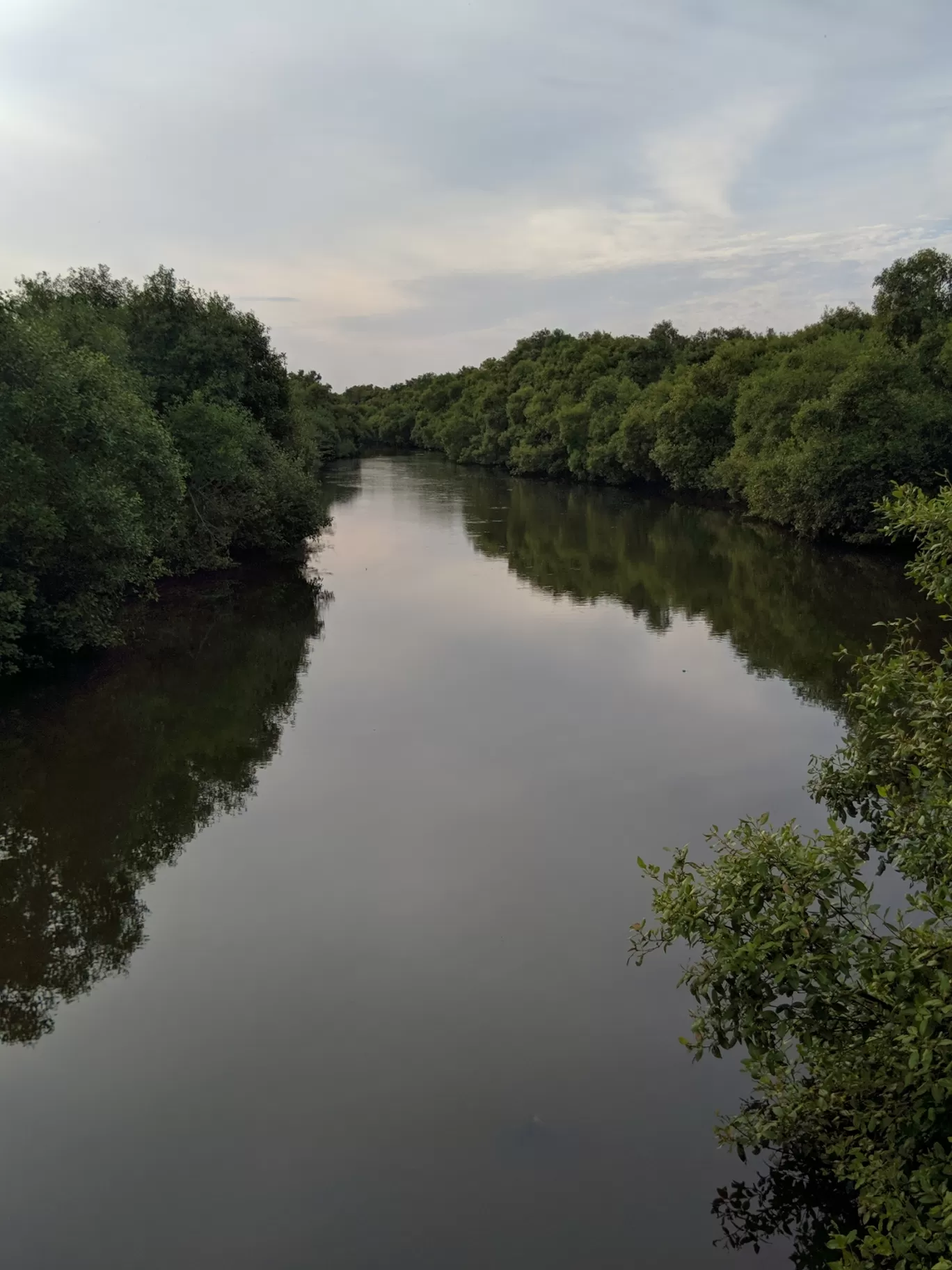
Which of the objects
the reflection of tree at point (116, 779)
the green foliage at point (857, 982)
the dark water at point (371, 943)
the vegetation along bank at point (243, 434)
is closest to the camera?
the green foliage at point (857, 982)

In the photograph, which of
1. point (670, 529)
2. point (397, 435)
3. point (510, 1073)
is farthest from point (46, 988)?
point (397, 435)

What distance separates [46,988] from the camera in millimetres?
8984

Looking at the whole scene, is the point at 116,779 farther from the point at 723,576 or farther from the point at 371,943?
the point at 723,576

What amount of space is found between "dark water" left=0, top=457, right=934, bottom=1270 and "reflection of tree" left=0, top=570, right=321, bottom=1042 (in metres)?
0.06

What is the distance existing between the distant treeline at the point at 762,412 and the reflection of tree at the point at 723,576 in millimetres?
2174

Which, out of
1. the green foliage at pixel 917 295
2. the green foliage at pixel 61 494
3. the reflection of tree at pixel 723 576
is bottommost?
the reflection of tree at pixel 723 576

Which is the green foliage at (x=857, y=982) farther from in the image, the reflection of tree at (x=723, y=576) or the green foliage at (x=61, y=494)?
the green foliage at (x=61, y=494)

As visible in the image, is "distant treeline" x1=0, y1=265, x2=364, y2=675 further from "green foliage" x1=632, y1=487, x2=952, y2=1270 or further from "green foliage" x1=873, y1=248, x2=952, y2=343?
"green foliage" x1=873, y1=248, x2=952, y2=343

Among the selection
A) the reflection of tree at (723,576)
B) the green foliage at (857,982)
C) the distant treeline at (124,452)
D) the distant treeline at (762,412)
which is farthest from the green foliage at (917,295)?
the green foliage at (857,982)

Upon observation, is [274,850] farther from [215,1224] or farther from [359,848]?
[215,1224]

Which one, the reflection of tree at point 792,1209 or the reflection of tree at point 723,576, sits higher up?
the reflection of tree at point 723,576

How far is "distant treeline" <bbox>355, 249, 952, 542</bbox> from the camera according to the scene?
32688 millimetres

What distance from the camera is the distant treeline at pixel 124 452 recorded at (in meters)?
16.9

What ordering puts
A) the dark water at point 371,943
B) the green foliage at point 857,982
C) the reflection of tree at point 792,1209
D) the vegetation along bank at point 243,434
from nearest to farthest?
1. the green foliage at point 857,982
2. the reflection of tree at point 792,1209
3. the dark water at point 371,943
4. the vegetation along bank at point 243,434
